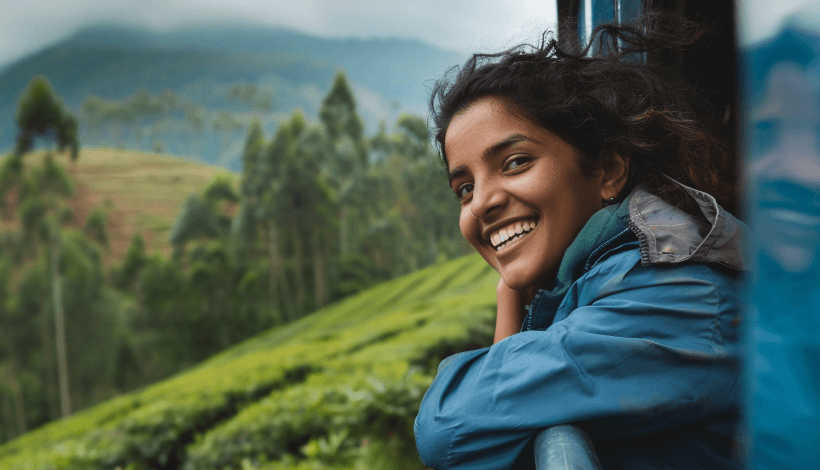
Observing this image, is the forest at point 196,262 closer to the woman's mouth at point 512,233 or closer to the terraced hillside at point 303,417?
the terraced hillside at point 303,417

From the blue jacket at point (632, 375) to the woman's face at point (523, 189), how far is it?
0.24 m

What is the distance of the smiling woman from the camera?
0.85m

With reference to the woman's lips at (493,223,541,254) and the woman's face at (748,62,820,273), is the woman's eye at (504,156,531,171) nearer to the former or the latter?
the woman's lips at (493,223,541,254)

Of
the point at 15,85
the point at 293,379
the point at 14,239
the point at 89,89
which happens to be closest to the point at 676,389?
the point at 293,379

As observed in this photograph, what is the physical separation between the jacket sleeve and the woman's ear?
1.20ft

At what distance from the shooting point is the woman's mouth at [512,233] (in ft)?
4.14

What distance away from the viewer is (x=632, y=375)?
0.85m

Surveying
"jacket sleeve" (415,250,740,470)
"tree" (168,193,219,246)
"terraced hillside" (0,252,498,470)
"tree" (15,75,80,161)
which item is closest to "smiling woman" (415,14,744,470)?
"jacket sleeve" (415,250,740,470)

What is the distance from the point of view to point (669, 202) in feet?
3.77

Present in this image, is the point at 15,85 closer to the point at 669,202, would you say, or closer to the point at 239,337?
the point at 239,337

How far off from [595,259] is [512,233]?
0.22 metres

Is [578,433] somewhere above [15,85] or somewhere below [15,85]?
below

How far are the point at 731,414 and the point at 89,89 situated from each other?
8114 centimetres

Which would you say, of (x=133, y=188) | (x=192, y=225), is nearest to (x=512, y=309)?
(x=192, y=225)
